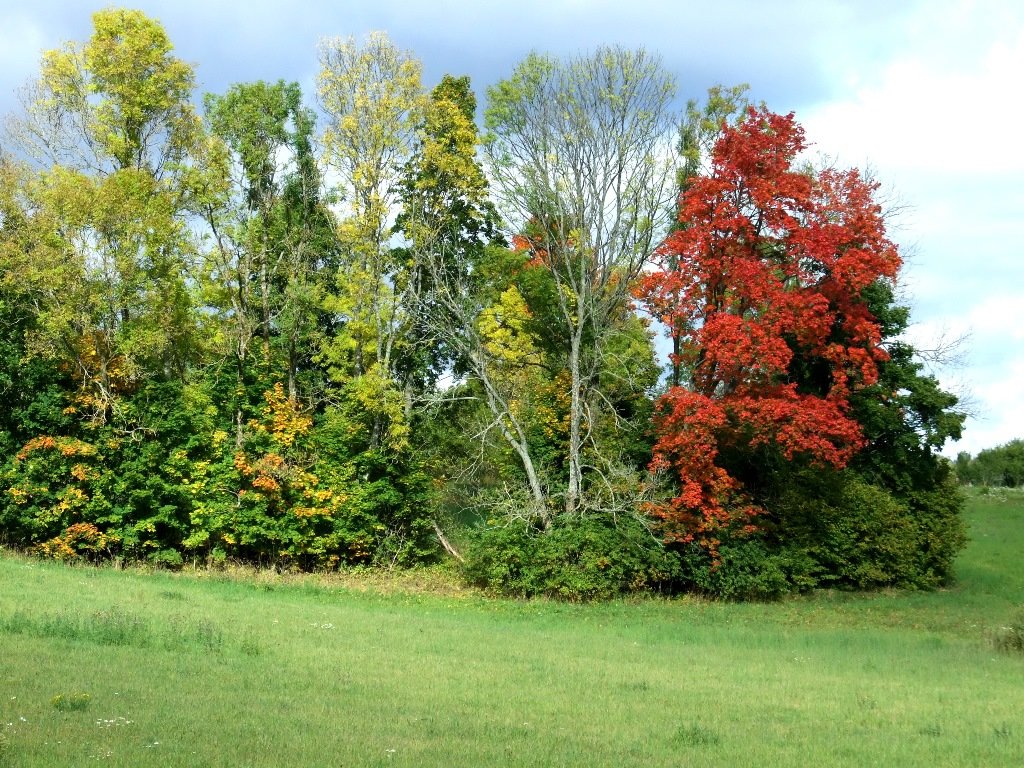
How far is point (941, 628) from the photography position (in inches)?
936

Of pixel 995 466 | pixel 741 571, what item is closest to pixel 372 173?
pixel 741 571

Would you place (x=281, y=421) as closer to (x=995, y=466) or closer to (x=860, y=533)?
(x=860, y=533)

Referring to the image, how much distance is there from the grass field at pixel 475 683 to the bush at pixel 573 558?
1304 millimetres

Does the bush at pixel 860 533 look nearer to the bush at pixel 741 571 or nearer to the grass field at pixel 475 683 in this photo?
the bush at pixel 741 571

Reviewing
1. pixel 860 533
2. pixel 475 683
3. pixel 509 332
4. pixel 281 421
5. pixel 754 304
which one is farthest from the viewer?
pixel 509 332

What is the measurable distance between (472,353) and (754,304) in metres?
8.49

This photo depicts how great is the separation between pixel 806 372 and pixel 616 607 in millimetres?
10996

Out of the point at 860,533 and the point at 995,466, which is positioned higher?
the point at 995,466

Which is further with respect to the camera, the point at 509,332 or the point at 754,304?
the point at 509,332

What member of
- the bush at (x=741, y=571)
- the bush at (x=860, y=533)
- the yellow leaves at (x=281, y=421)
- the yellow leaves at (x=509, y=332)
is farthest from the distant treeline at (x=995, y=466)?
the yellow leaves at (x=281, y=421)

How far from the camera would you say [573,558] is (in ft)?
89.0

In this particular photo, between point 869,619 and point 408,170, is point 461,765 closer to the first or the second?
point 869,619

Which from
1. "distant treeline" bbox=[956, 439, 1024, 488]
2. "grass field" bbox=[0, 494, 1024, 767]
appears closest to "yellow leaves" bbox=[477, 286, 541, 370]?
"grass field" bbox=[0, 494, 1024, 767]

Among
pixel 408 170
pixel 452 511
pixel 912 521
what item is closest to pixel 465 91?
pixel 408 170
